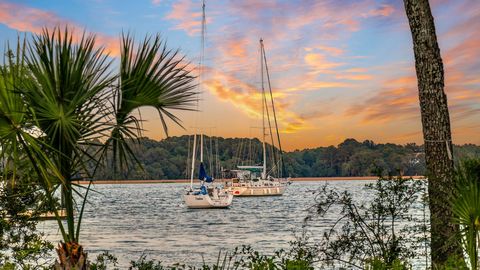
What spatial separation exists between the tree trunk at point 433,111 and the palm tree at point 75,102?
10.6 feet

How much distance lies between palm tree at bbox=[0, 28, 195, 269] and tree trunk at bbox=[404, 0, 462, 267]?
3.25m

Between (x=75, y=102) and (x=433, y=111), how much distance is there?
4.53 metres

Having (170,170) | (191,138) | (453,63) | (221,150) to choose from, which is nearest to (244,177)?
(221,150)

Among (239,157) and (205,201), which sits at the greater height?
(239,157)

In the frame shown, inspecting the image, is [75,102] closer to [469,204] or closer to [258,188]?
[469,204]

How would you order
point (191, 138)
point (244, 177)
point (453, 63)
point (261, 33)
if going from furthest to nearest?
point (244, 177)
point (261, 33)
point (191, 138)
point (453, 63)

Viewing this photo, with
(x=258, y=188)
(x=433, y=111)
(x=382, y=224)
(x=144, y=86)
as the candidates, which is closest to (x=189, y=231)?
(x=258, y=188)

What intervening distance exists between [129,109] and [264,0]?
34.3 meters

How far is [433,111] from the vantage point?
26.9 ft

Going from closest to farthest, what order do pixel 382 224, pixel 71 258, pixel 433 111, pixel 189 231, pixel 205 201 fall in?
pixel 71 258 < pixel 433 111 < pixel 382 224 < pixel 189 231 < pixel 205 201

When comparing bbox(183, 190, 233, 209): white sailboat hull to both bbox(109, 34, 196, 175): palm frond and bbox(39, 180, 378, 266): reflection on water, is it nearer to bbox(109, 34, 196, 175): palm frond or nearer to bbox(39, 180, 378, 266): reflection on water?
bbox(39, 180, 378, 266): reflection on water

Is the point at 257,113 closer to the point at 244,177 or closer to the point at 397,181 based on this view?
the point at 244,177

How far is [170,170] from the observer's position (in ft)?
238

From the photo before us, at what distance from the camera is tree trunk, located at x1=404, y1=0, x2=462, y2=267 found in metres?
8.05
